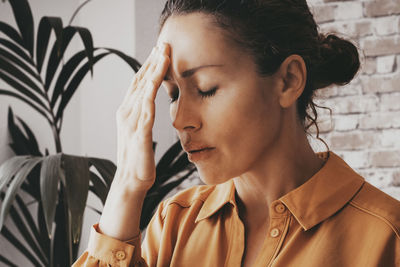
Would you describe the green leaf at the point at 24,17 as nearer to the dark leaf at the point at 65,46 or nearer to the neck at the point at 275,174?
the dark leaf at the point at 65,46

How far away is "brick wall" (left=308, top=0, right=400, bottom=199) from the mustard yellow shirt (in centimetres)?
124

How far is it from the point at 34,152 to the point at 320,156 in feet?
4.08

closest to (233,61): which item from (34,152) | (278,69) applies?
(278,69)

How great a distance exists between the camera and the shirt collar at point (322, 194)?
100 centimetres

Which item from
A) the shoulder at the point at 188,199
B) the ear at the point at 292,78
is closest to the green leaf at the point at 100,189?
the shoulder at the point at 188,199

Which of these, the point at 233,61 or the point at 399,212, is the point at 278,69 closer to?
the point at 233,61

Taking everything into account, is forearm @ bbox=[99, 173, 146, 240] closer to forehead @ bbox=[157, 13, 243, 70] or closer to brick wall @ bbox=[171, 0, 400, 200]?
forehead @ bbox=[157, 13, 243, 70]

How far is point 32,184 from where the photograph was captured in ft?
5.75

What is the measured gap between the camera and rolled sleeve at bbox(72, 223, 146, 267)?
101 cm

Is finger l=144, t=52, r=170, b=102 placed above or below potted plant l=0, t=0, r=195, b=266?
above

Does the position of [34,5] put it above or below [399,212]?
above

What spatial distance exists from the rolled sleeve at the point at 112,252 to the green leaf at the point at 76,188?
0.80ft

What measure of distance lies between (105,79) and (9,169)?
126cm

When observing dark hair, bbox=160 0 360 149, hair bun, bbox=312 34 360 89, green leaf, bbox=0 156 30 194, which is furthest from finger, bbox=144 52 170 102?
green leaf, bbox=0 156 30 194
